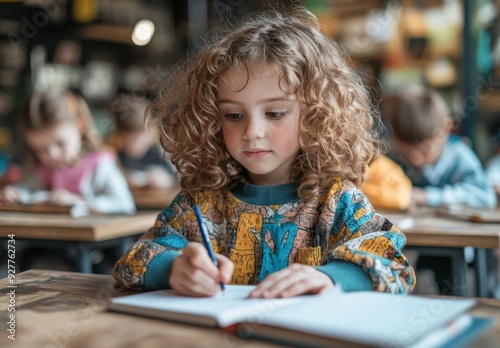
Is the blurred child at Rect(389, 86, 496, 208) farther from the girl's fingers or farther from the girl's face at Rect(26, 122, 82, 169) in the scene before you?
the girl's fingers

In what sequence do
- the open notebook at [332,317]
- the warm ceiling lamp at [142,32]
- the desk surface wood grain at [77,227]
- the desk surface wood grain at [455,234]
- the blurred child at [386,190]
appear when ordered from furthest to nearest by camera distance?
the warm ceiling lamp at [142,32] < the blurred child at [386,190] < the desk surface wood grain at [77,227] < the desk surface wood grain at [455,234] < the open notebook at [332,317]

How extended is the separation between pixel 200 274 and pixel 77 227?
1.12 metres

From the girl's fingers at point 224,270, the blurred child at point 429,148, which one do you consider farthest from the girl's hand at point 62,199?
the girl's fingers at point 224,270

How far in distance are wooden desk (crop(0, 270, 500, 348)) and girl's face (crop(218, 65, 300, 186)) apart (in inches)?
13.8

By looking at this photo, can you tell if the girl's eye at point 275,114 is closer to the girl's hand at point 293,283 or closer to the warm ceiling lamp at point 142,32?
the girl's hand at point 293,283

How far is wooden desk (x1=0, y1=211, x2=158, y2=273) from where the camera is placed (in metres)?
1.98

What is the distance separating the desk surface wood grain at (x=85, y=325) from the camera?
2.52 ft

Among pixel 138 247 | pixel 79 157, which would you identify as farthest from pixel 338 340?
pixel 79 157

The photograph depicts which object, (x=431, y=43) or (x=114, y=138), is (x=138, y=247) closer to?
(x=431, y=43)

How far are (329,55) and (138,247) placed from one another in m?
0.56

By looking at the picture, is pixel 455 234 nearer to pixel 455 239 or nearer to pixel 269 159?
pixel 455 239

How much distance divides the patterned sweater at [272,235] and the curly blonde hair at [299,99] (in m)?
0.04

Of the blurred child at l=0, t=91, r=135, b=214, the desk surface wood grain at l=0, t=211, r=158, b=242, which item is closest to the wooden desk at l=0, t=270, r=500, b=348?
the desk surface wood grain at l=0, t=211, r=158, b=242

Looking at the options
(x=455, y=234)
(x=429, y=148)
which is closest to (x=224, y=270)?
(x=455, y=234)
